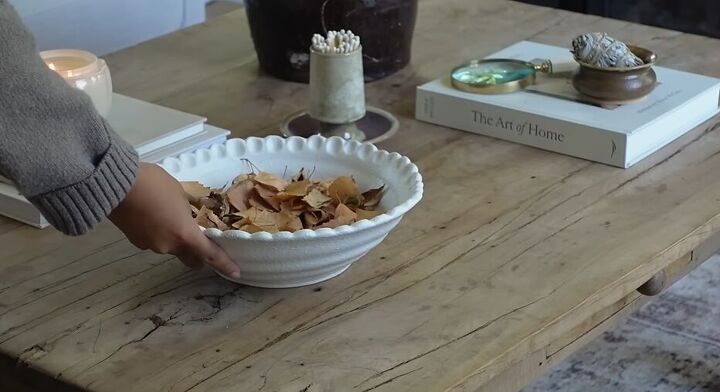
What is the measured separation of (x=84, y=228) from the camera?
89cm

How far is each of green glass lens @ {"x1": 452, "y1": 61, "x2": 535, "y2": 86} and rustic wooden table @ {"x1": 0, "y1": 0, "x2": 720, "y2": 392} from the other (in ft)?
0.26

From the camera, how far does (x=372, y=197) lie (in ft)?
3.58

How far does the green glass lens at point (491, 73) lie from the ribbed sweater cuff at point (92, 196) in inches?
24.3

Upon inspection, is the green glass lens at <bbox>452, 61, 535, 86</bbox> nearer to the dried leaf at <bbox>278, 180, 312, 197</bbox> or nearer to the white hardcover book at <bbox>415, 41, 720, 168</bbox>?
the white hardcover book at <bbox>415, 41, 720, 168</bbox>

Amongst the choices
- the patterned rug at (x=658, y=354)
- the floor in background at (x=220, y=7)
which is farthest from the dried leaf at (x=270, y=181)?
the floor in background at (x=220, y=7)

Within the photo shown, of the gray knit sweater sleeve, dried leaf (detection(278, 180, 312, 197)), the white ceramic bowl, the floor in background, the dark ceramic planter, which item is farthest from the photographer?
the floor in background

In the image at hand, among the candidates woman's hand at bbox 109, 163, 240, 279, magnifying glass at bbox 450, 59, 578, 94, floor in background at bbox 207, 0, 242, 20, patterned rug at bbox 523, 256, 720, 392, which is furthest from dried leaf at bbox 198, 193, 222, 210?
floor in background at bbox 207, 0, 242, 20

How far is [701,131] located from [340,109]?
44 cm

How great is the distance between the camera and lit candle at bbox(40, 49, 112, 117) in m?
1.27

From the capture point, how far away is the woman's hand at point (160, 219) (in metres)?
0.92

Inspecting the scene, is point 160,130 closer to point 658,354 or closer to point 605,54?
A: point 605,54

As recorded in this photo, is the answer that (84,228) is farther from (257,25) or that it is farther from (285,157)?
(257,25)

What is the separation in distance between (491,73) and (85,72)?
0.51 meters

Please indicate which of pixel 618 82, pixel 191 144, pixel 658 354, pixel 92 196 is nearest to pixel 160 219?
pixel 92 196
